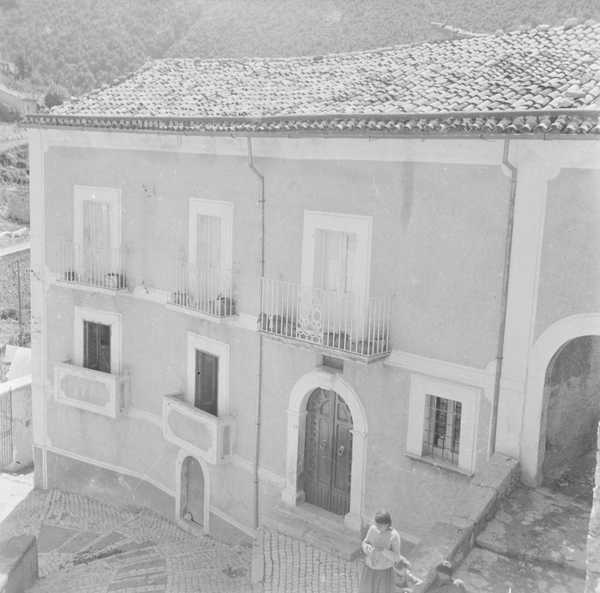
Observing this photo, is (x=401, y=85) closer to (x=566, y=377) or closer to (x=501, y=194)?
(x=501, y=194)

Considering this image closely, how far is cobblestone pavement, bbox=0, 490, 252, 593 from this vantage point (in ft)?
49.1

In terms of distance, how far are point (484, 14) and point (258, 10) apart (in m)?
9.11

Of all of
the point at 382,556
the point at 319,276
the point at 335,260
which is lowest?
the point at 382,556

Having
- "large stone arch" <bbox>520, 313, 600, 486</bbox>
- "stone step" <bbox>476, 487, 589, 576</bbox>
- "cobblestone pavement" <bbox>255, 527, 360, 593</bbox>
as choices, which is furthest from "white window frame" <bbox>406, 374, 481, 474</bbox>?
"cobblestone pavement" <bbox>255, 527, 360, 593</bbox>

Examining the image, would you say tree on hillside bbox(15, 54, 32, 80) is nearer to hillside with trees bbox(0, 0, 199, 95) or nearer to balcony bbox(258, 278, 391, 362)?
hillside with trees bbox(0, 0, 199, 95)

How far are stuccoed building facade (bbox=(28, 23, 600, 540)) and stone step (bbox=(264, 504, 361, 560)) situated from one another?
19 cm

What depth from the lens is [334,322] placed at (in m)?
12.8

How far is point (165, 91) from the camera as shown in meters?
17.2

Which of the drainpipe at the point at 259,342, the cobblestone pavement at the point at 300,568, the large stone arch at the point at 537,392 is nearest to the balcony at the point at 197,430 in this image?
the drainpipe at the point at 259,342

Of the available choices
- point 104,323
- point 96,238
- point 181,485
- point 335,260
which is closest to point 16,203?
point 104,323

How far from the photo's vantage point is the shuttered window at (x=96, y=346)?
18.0 metres

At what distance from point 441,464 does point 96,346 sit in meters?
9.19

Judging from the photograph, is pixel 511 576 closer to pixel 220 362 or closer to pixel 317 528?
pixel 317 528

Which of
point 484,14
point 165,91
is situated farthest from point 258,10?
point 165,91
